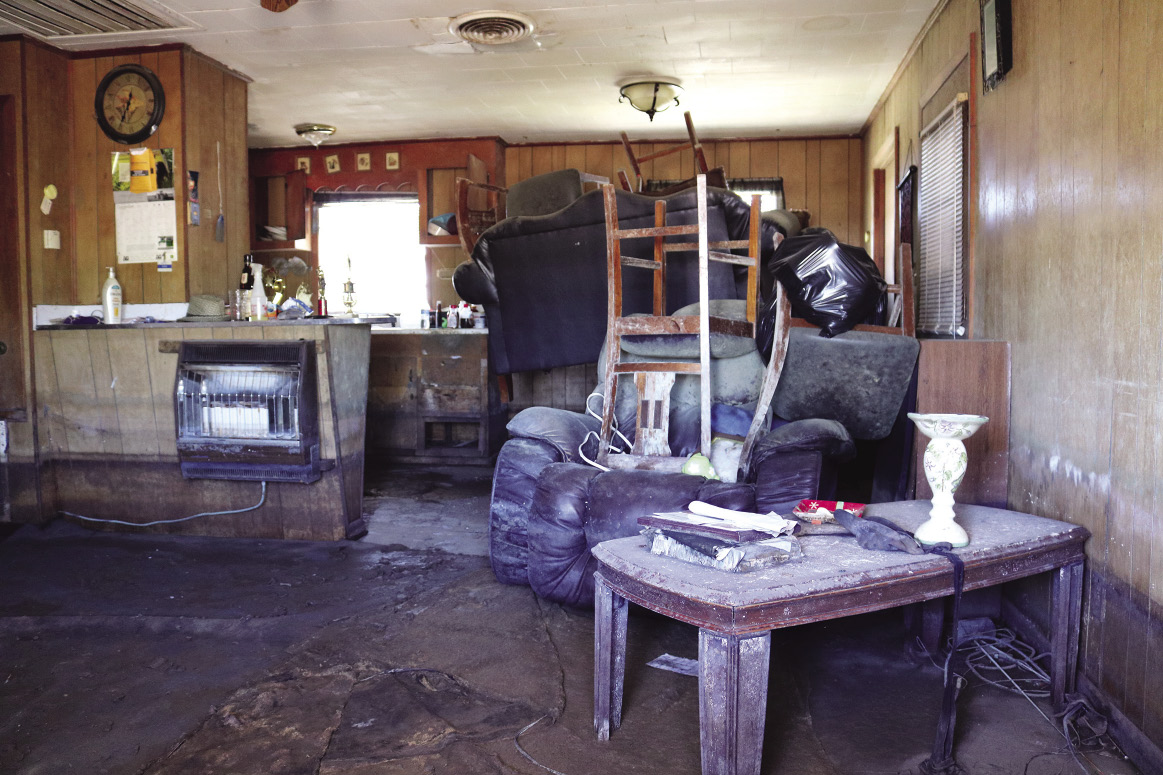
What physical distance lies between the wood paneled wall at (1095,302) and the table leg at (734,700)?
0.92m

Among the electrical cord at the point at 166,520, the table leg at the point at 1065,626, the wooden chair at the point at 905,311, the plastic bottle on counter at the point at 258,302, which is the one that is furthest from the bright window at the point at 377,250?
the table leg at the point at 1065,626

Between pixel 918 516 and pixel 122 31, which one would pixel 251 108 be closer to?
pixel 122 31

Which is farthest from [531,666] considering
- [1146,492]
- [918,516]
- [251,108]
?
[251,108]

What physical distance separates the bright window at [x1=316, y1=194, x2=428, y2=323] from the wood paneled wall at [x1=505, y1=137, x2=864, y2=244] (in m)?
1.24

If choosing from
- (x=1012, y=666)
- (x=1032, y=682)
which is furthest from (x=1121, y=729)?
(x=1012, y=666)

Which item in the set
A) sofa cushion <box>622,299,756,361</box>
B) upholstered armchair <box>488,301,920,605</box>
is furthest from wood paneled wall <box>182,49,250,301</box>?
sofa cushion <box>622,299,756,361</box>

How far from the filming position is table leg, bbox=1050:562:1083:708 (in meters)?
2.00

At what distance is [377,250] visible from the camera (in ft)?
24.9

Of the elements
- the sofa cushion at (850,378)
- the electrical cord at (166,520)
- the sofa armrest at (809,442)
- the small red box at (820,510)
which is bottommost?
the electrical cord at (166,520)

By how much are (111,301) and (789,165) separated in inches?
215

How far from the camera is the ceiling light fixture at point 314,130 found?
6.52 meters

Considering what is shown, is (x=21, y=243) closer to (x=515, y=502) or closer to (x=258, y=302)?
(x=258, y=302)

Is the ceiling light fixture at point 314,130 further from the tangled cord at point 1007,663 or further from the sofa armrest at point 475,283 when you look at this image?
the tangled cord at point 1007,663

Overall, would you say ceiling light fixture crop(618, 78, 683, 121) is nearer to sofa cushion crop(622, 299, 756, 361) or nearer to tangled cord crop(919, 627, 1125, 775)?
sofa cushion crop(622, 299, 756, 361)
